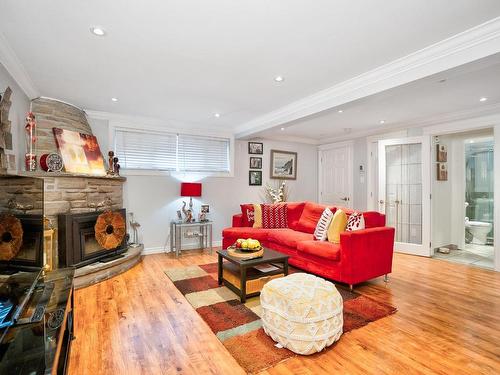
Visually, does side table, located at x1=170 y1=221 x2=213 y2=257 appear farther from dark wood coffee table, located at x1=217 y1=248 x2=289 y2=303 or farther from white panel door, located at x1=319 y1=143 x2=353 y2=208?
white panel door, located at x1=319 y1=143 x2=353 y2=208

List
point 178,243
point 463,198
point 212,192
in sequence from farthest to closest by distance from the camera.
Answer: point 212,192 → point 463,198 → point 178,243

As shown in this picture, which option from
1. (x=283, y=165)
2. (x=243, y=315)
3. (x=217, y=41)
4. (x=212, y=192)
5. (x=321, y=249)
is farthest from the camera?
(x=283, y=165)

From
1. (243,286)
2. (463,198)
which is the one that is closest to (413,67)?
(243,286)

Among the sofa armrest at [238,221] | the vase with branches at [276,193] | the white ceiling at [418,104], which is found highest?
the white ceiling at [418,104]

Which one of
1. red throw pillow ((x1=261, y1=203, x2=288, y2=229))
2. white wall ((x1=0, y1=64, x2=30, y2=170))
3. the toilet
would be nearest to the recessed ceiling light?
white wall ((x1=0, y1=64, x2=30, y2=170))

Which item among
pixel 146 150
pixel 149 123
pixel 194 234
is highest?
pixel 149 123

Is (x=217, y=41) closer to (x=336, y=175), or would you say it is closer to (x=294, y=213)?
(x=294, y=213)

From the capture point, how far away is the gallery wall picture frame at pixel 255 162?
595cm

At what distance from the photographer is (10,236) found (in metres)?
1.61

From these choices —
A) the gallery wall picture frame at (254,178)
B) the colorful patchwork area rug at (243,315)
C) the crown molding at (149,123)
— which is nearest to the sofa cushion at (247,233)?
the colorful patchwork area rug at (243,315)

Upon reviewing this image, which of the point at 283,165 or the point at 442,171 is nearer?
the point at 442,171

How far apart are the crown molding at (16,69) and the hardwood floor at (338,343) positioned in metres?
2.43

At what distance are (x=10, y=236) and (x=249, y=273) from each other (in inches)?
83.3

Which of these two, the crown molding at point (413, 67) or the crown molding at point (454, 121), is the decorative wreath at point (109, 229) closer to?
the crown molding at point (413, 67)
